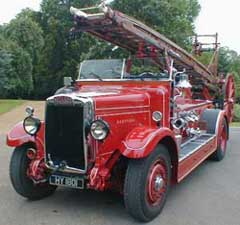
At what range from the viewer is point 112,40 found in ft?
20.8

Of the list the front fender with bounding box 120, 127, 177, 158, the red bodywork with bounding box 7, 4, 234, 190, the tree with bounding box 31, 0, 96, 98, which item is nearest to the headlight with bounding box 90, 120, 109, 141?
the red bodywork with bounding box 7, 4, 234, 190

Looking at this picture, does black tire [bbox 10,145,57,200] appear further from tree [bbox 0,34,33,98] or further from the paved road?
tree [bbox 0,34,33,98]

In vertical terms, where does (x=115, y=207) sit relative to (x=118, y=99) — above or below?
below

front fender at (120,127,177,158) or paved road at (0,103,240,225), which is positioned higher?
front fender at (120,127,177,158)

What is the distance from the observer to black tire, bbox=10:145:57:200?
512cm

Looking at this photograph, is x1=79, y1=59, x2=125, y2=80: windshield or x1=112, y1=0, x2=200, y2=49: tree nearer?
x1=79, y1=59, x2=125, y2=80: windshield

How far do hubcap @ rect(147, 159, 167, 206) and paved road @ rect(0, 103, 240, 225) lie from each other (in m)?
0.23

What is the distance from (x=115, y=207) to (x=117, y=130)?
1006 millimetres

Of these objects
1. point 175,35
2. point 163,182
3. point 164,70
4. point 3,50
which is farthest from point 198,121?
point 3,50

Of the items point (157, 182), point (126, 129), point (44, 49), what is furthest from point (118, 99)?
point (44, 49)

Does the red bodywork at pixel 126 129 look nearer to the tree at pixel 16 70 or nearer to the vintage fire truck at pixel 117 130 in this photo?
the vintage fire truck at pixel 117 130

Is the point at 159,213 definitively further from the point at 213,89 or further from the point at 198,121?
the point at 213,89

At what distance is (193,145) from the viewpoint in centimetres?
659

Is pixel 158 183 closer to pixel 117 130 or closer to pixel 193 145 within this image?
pixel 117 130
